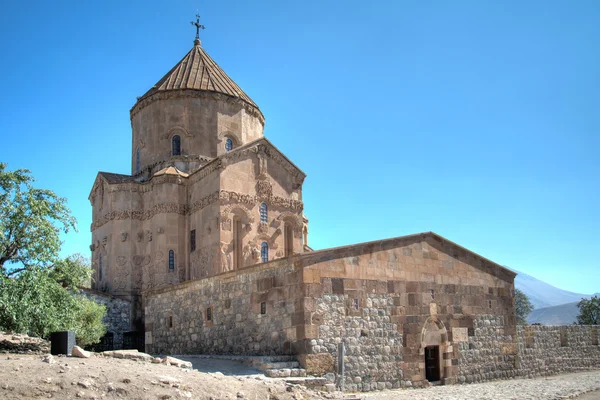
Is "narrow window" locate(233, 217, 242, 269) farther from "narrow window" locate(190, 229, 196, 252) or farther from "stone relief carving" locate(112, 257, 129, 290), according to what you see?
"stone relief carving" locate(112, 257, 129, 290)

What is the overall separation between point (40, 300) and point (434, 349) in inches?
497

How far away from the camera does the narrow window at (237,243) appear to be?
2570 cm

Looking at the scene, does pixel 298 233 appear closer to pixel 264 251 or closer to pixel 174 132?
pixel 264 251

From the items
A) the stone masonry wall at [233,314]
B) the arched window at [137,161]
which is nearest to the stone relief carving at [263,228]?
the stone masonry wall at [233,314]

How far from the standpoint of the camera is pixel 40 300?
686 inches

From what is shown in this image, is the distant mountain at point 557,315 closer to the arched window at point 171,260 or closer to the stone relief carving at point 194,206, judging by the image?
the stone relief carving at point 194,206

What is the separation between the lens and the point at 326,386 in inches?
592

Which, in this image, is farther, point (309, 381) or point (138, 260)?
point (138, 260)

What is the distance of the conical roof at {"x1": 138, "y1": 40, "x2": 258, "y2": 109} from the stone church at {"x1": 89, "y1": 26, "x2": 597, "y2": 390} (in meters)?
0.10

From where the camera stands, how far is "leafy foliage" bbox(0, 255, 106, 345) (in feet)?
55.8

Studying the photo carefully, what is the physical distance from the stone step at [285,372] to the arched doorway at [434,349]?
5.35 meters

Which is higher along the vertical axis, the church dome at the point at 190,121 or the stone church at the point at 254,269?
the church dome at the point at 190,121

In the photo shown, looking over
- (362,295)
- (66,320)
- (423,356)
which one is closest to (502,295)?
(423,356)

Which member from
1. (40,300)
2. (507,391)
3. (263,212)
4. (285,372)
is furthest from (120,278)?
(507,391)
